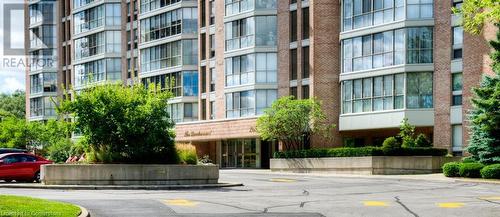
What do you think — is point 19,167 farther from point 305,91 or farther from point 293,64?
point 293,64

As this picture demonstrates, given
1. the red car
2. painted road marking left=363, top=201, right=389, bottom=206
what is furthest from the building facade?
painted road marking left=363, top=201, right=389, bottom=206

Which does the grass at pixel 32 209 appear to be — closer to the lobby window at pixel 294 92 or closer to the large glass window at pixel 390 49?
the large glass window at pixel 390 49

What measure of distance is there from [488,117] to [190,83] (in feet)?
106

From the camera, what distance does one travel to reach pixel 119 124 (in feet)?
102

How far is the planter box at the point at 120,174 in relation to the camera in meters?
30.0

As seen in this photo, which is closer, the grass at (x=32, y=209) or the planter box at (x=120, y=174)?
the grass at (x=32, y=209)

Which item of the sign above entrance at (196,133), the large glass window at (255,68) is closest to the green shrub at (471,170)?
the large glass window at (255,68)

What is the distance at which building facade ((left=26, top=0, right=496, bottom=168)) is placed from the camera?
45594 millimetres

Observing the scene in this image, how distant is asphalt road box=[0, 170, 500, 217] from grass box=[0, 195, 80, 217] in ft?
3.23

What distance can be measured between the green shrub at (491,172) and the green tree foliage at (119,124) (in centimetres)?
1369

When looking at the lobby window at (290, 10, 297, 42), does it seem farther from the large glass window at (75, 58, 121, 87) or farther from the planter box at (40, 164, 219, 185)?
the large glass window at (75, 58, 121, 87)

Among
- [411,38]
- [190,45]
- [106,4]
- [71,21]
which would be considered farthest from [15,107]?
[411,38]

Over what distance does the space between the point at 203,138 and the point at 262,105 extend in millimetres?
6904

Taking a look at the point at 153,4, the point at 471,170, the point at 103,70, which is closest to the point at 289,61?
the point at 153,4
